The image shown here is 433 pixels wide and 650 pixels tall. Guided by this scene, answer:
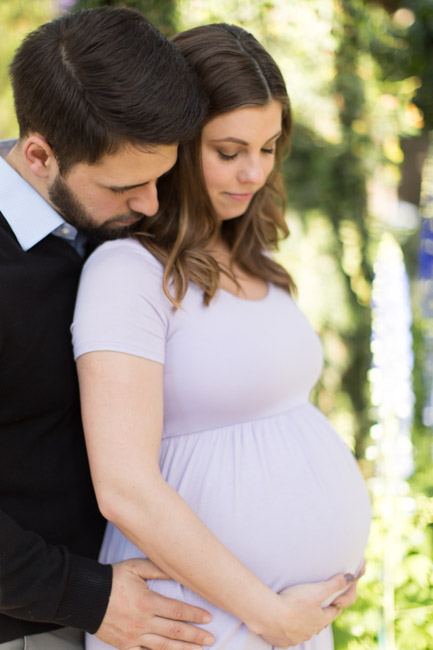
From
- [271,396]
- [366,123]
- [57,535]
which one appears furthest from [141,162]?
[366,123]

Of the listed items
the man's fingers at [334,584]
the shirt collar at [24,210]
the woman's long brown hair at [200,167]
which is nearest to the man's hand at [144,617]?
the man's fingers at [334,584]

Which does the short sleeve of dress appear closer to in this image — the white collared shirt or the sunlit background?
the white collared shirt

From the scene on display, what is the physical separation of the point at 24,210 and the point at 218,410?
1.99ft

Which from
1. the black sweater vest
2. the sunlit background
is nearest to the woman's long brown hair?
the black sweater vest

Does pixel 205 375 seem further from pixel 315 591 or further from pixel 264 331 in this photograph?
pixel 315 591

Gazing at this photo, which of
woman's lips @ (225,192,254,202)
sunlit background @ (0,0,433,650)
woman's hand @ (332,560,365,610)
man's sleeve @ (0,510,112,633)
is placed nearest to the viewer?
man's sleeve @ (0,510,112,633)

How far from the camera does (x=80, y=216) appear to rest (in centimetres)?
150

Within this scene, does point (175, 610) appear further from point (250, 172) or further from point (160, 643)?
point (250, 172)

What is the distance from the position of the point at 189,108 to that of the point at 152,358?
55cm

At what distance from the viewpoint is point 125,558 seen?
5.01 ft

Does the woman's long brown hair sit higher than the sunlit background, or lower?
higher

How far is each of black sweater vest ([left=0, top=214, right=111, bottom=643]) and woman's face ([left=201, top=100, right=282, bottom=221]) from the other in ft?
1.42

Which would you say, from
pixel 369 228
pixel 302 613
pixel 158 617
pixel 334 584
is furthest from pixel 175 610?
pixel 369 228

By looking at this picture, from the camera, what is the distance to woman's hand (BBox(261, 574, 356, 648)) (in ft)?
4.64
